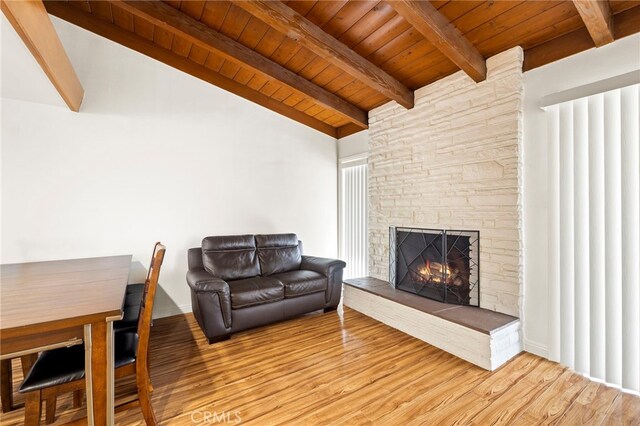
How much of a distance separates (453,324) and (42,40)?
12.7 feet

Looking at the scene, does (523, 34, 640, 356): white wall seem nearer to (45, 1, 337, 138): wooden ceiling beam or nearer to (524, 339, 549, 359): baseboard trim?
(524, 339, 549, 359): baseboard trim

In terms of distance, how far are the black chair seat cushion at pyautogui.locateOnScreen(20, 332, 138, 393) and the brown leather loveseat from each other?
1.07m

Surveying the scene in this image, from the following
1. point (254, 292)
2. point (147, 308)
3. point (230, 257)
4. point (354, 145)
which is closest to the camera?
point (147, 308)

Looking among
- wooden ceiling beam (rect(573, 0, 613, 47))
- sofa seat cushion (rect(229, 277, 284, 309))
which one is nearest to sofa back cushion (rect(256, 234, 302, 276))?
sofa seat cushion (rect(229, 277, 284, 309))

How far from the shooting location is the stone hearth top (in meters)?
2.42

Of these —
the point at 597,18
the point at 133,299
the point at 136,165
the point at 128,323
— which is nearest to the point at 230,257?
the point at 133,299

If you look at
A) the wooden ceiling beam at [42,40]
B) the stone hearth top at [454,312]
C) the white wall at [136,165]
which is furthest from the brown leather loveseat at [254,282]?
the wooden ceiling beam at [42,40]

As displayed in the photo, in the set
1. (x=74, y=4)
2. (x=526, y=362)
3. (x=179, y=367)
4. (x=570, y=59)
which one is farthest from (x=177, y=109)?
(x=526, y=362)

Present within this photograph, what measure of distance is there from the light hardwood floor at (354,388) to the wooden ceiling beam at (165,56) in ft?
10.9

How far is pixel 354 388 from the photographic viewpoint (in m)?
2.08

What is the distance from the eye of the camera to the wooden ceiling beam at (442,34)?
84.0 inches

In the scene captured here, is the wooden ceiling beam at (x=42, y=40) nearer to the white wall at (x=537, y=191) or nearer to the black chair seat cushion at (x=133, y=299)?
the black chair seat cushion at (x=133, y=299)

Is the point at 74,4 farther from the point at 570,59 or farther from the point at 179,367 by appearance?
the point at 570,59

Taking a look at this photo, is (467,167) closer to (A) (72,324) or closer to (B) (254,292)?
(B) (254,292)
